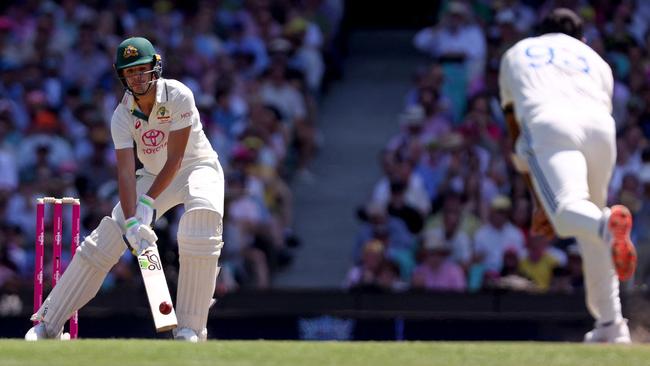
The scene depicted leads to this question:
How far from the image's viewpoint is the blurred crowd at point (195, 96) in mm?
13984

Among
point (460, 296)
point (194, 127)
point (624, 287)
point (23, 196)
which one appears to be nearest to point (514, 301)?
point (460, 296)

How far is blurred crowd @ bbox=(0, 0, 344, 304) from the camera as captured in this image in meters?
14.0

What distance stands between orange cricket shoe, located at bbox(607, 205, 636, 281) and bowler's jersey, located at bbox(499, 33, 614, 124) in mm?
747

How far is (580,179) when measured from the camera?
24.6 ft

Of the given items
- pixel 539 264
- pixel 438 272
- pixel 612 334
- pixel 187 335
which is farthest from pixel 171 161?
pixel 539 264

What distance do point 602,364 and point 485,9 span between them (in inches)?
409

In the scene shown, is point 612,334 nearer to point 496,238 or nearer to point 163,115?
point 163,115

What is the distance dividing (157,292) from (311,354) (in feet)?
5.65

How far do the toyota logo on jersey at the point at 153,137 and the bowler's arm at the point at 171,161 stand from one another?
16cm

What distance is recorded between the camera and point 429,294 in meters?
11.9

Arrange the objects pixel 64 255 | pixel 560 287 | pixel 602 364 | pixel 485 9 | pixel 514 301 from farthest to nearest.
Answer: pixel 485 9, pixel 64 255, pixel 560 287, pixel 514 301, pixel 602 364

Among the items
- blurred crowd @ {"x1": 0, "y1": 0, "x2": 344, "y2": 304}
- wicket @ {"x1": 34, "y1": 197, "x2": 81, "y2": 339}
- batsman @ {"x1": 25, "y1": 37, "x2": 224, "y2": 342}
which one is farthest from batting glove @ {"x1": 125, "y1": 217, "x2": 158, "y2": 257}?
blurred crowd @ {"x1": 0, "y1": 0, "x2": 344, "y2": 304}

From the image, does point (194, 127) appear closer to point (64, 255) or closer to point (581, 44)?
point (581, 44)

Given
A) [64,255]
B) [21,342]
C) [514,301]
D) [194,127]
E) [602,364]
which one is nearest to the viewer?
[602,364]
